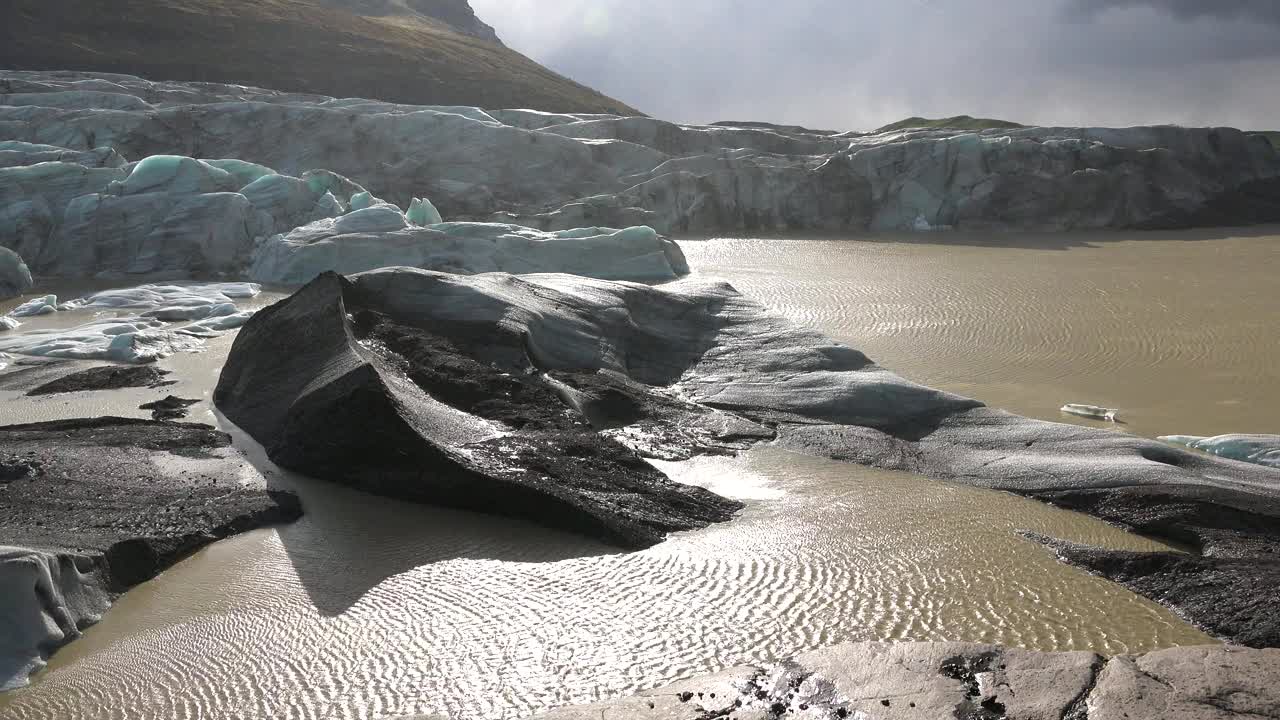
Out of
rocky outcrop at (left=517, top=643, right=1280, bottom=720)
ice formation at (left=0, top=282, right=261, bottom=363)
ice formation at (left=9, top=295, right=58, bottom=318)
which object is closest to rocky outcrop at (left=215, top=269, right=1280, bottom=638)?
rocky outcrop at (left=517, top=643, right=1280, bottom=720)

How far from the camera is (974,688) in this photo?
4.21m

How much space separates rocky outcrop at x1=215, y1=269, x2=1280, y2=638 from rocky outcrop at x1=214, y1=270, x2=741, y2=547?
21 millimetres

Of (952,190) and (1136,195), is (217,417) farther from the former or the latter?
(1136,195)

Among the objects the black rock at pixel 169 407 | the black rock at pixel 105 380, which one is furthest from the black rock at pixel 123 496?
the black rock at pixel 105 380

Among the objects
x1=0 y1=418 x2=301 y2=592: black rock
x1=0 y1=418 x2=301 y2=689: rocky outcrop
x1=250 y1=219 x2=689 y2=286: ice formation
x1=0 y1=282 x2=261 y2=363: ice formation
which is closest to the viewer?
x1=0 y1=418 x2=301 y2=689: rocky outcrop

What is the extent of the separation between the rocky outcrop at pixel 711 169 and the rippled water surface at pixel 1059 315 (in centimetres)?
407

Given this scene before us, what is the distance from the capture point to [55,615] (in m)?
5.23

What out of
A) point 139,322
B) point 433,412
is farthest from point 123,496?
point 139,322

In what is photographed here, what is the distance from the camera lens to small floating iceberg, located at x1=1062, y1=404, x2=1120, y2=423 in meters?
10.5

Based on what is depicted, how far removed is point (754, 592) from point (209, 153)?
2888cm

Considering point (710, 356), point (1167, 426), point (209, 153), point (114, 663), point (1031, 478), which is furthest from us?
point (209, 153)

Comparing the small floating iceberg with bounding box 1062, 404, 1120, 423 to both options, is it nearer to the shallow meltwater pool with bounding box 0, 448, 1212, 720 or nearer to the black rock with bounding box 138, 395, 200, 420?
the shallow meltwater pool with bounding box 0, 448, 1212, 720

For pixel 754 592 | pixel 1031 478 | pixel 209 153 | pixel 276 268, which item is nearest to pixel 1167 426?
pixel 1031 478

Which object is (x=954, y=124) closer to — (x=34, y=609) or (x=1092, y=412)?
(x=1092, y=412)
